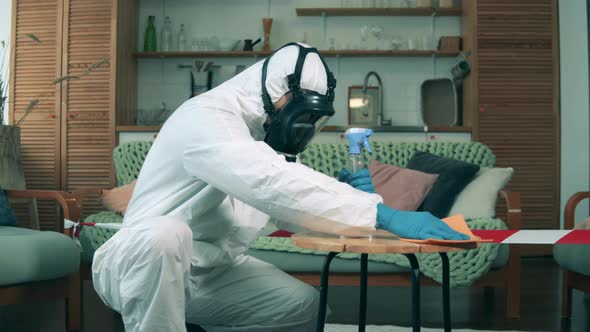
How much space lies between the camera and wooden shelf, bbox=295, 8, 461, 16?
5957mm

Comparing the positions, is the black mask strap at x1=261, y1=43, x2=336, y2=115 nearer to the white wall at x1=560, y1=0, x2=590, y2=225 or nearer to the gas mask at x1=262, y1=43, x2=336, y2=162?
the gas mask at x1=262, y1=43, x2=336, y2=162

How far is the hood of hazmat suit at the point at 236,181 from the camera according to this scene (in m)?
1.52

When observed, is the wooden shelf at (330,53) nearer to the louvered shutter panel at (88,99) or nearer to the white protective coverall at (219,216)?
the louvered shutter panel at (88,99)

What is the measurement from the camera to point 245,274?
202 centimetres

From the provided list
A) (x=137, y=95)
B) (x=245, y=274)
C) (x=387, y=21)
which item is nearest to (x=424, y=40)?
(x=387, y=21)

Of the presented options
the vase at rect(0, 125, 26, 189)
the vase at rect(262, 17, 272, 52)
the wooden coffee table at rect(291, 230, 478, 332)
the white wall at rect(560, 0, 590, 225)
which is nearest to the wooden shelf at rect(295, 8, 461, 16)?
the vase at rect(262, 17, 272, 52)

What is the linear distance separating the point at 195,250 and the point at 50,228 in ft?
14.0

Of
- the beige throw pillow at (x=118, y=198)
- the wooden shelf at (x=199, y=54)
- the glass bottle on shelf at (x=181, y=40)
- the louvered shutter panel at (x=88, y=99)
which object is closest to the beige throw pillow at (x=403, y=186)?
the beige throw pillow at (x=118, y=198)

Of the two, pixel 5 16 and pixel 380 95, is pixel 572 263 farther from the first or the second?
pixel 5 16

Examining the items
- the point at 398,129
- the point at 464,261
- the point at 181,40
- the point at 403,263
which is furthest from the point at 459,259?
the point at 181,40

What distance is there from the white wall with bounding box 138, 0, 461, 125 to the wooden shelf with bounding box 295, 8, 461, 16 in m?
0.08

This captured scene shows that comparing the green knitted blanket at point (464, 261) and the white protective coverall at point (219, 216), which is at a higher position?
the white protective coverall at point (219, 216)

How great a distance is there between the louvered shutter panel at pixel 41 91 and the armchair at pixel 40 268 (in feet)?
9.74

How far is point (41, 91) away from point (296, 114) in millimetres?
4655
